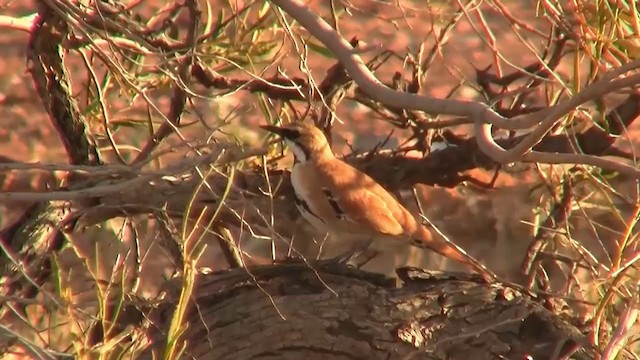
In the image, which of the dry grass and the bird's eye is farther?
the bird's eye

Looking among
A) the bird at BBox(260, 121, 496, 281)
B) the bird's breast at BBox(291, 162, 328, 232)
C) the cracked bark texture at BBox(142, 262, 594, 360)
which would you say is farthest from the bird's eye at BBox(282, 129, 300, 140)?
the cracked bark texture at BBox(142, 262, 594, 360)

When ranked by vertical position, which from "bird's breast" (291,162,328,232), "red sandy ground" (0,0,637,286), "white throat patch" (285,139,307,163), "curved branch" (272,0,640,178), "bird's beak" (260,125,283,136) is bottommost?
"red sandy ground" (0,0,637,286)

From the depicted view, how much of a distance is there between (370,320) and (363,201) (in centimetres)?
87

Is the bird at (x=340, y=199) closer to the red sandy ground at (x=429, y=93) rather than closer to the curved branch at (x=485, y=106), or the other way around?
the red sandy ground at (x=429, y=93)

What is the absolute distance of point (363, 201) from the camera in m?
4.15

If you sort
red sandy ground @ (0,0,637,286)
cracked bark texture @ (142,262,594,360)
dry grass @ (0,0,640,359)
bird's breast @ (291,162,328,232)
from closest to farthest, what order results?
1. dry grass @ (0,0,640,359)
2. cracked bark texture @ (142,262,594,360)
3. bird's breast @ (291,162,328,232)
4. red sandy ground @ (0,0,637,286)

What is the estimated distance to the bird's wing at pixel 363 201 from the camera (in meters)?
4.15

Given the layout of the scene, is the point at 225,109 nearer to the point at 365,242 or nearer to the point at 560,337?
the point at 365,242

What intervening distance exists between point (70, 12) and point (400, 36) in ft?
12.4

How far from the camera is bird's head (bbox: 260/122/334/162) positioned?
13.8 feet

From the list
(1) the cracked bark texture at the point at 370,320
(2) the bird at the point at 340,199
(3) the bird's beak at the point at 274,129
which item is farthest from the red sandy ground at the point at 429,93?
(1) the cracked bark texture at the point at 370,320

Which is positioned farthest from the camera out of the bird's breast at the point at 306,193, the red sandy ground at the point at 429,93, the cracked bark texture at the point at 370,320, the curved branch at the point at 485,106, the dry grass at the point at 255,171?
the red sandy ground at the point at 429,93

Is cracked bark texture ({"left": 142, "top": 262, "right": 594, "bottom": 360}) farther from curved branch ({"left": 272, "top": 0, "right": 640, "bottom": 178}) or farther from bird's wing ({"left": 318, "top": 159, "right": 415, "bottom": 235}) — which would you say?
curved branch ({"left": 272, "top": 0, "right": 640, "bottom": 178})

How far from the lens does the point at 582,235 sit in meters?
5.51
